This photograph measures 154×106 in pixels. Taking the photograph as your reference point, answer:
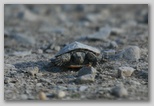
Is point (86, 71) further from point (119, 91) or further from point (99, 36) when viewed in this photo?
point (99, 36)

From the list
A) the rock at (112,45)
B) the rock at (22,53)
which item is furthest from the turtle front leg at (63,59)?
the rock at (112,45)

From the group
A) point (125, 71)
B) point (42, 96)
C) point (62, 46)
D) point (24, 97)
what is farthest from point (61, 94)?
point (62, 46)

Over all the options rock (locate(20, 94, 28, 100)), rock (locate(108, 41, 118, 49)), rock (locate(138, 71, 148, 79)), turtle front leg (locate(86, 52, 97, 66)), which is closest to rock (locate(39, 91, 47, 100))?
rock (locate(20, 94, 28, 100))

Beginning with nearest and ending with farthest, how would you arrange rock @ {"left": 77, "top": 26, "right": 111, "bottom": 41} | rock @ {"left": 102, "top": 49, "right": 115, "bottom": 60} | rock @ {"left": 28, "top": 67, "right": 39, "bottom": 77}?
rock @ {"left": 28, "top": 67, "right": 39, "bottom": 77}
rock @ {"left": 102, "top": 49, "right": 115, "bottom": 60}
rock @ {"left": 77, "top": 26, "right": 111, "bottom": 41}

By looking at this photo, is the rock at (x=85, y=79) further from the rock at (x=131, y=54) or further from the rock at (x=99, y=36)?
the rock at (x=99, y=36)

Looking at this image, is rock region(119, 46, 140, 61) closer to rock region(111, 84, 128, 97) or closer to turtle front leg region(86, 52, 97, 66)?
turtle front leg region(86, 52, 97, 66)

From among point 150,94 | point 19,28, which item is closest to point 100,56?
point 150,94
